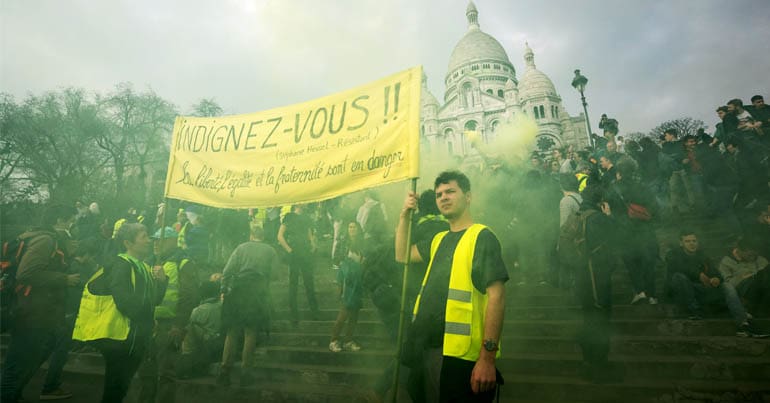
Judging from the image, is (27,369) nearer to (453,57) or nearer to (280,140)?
(280,140)

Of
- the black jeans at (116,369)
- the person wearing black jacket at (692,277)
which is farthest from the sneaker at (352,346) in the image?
the person wearing black jacket at (692,277)

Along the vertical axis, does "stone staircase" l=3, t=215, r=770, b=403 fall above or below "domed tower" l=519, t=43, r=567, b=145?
below

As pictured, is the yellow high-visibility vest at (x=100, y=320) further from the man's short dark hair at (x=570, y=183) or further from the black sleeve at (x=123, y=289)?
the man's short dark hair at (x=570, y=183)

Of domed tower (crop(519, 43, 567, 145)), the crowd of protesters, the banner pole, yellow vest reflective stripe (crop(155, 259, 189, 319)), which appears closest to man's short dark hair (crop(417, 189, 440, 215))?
the crowd of protesters

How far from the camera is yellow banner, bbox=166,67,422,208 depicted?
2.83 m

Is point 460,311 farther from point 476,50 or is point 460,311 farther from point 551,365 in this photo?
point 476,50

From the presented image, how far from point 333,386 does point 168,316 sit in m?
2.20

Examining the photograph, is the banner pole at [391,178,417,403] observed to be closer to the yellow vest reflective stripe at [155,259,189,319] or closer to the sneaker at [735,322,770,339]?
the yellow vest reflective stripe at [155,259,189,319]

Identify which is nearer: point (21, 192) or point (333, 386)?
point (333, 386)

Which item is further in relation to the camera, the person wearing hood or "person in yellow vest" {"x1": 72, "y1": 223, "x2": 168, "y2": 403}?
the person wearing hood

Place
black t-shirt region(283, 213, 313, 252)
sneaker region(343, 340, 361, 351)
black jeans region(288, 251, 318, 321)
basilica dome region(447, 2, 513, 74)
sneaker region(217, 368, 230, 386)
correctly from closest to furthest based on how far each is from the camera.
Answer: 1. sneaker region(217, 368, 230, 386)
2. sneaker region(343, 340, 361, 351)
3. black jeans region(288, 251, 318, 321)
4. black t-shirt region(283, 213, 313, 252)
5. basilica dome region(447, 2, 513, 74)

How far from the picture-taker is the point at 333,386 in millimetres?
4055

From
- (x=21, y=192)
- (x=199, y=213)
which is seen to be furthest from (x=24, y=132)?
(x=199, y=213)

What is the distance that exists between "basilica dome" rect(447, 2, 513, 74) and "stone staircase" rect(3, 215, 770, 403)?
69.8 metres
